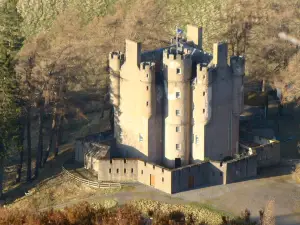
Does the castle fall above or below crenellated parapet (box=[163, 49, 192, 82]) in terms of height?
below

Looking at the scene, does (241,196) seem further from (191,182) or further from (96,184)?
(96,184)

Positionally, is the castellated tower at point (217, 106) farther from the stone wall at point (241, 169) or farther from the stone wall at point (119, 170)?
the stone wall at point (119, 170)

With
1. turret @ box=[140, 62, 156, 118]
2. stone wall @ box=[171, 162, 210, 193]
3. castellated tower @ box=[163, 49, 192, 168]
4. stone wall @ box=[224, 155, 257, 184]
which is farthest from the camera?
stone wall @ box=[224, 155, 257, 184]

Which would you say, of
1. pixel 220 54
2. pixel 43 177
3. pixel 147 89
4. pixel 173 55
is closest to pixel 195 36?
pixel 220 54

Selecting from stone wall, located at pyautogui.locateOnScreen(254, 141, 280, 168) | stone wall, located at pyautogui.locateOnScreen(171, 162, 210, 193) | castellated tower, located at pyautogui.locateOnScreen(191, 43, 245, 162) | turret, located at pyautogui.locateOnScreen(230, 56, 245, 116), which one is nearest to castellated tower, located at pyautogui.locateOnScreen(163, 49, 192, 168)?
castellated tower, located at pyautogui.locateOnScreen(191, 43, 245, 162)

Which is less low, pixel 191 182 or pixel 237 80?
pixel 237 80

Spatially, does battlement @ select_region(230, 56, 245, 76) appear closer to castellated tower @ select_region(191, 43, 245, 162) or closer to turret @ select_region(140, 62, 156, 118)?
castellated tower @ select_region(191, 43, 245, 162)
